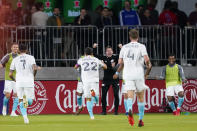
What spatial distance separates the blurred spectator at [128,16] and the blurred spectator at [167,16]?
3.18 feet

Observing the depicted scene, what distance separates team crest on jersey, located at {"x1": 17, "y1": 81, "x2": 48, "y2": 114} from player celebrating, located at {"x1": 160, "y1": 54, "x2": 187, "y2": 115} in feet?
14.8

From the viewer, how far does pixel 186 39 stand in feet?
83.9

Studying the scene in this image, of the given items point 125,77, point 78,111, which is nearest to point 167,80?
point 78,111

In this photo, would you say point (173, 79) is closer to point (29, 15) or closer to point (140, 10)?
point (140, 10)

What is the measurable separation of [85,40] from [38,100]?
2921 millimetres

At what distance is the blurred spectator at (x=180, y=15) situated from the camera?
1009 inches

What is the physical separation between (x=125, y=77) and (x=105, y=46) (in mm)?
8968

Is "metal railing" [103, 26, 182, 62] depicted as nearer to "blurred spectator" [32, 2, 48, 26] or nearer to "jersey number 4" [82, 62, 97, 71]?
"blurred spectator" [32, 2, 48, 26]

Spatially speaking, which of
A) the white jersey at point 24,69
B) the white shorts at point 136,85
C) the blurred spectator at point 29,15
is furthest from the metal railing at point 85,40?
the white shorts at point 136,85

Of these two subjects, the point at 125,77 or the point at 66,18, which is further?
the point at 66,18

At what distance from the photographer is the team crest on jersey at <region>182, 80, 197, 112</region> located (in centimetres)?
2648

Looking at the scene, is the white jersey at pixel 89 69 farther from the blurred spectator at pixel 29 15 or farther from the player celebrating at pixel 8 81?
the blurred spectator at pixel 29 15

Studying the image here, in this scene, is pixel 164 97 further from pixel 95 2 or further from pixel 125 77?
pixel 125 77

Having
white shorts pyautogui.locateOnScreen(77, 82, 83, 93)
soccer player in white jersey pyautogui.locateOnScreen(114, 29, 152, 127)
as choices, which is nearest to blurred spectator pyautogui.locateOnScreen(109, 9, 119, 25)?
white shorts pyautogui.locateOnScreen(77, 82, 83, 93)
